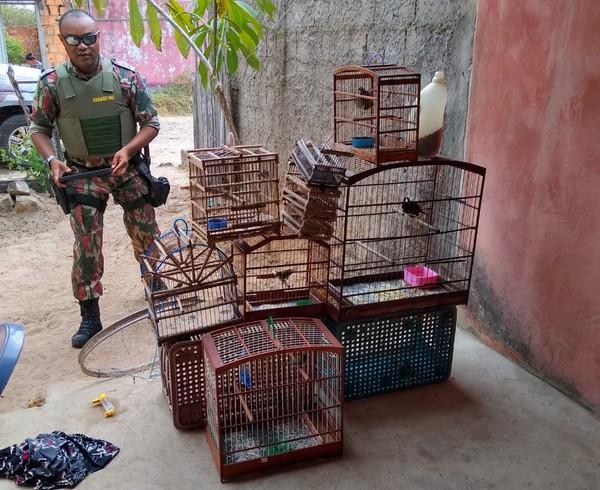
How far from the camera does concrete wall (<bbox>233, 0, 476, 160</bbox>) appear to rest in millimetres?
2842

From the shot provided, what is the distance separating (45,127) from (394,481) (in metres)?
2.43

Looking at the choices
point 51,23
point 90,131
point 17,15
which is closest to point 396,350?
point 90,131

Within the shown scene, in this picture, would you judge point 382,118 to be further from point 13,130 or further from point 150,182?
point 13,130

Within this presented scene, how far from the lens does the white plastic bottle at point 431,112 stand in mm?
2324

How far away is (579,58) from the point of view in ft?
7.09

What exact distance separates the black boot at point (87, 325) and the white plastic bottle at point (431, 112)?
1996 mm

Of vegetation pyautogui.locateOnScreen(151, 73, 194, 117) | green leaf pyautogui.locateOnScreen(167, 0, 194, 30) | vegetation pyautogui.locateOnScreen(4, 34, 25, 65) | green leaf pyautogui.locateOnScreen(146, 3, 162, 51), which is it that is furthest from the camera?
vegetation pyautogui.locateOnScreen(151, 73, 194, 117)

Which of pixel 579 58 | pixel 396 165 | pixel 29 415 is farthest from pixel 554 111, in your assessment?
pixel 29 415

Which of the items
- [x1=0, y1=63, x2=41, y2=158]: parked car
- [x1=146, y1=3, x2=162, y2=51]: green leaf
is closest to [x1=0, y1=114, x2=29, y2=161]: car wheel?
[x1=0, y1=63, x2=41, y2=158]: parked car

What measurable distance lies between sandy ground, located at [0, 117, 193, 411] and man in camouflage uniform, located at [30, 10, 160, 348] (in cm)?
24

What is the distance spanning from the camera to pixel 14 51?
33.6 ft

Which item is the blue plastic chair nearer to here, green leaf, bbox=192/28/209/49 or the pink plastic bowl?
the pink plastic bowl

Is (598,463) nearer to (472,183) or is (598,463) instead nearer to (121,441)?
(472,183)

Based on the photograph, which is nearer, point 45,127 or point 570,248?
point 570,248
